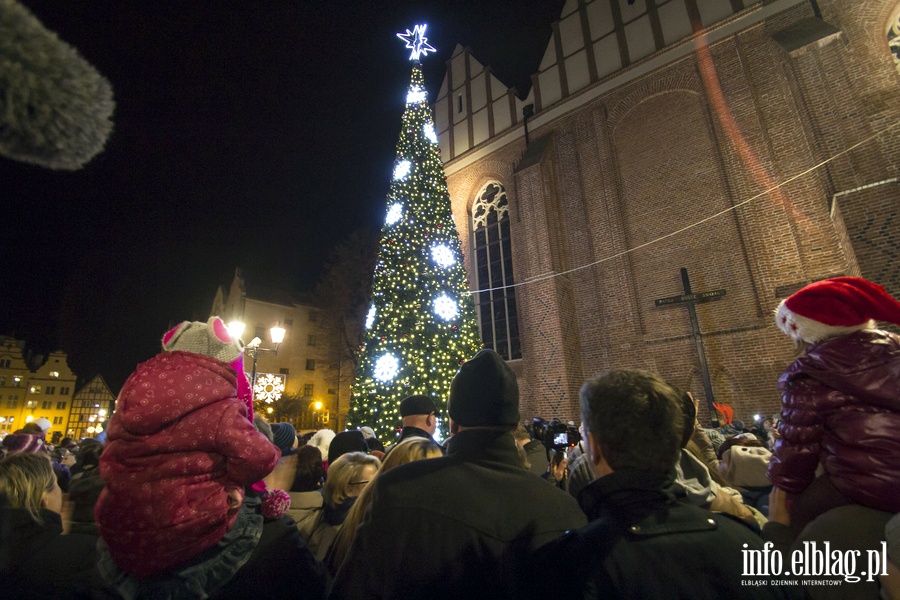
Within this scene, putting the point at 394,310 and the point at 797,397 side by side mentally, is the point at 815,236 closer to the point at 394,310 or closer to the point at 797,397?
the point at 394,310

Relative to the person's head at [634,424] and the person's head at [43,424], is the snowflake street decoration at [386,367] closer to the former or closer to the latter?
the person's head at [43,424]

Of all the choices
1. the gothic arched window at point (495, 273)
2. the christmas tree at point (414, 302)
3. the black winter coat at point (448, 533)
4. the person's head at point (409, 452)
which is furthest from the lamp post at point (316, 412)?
the black winter coat at point (448, 533)

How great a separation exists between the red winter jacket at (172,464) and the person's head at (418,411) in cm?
255

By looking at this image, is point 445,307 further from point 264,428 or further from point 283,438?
point 264,428

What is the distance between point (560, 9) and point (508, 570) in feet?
61.0

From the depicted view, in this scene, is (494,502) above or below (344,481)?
above

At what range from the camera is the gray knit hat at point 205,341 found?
170 centimetres

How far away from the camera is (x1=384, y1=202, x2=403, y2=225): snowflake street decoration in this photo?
31.8ft

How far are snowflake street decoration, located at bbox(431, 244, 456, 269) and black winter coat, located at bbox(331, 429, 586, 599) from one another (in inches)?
329

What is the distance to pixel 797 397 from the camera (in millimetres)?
1686

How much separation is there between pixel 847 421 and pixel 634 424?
983mm

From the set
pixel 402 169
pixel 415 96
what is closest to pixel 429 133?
pixel 415 96

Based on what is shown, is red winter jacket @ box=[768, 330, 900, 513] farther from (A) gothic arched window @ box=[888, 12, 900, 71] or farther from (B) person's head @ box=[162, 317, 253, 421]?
(A) gothic arched window @ box=[888, 12, 900, 71]

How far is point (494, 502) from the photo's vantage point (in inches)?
48.2
